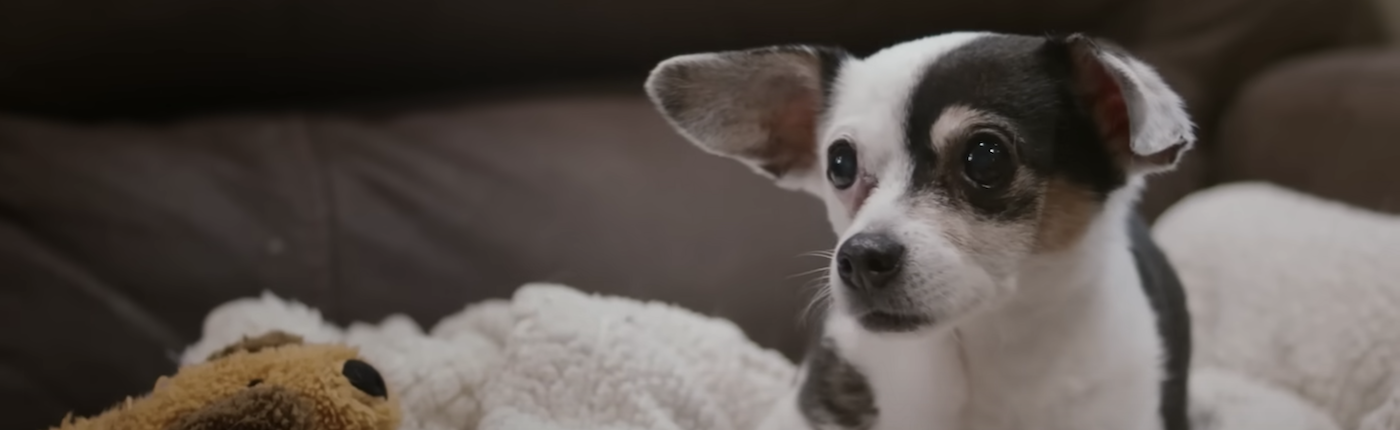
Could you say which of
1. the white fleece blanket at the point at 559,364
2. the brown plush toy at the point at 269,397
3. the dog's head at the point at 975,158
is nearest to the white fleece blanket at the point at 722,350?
the white fleece blanket at the point at 559,364

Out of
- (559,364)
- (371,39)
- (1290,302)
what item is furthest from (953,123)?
(371,39)

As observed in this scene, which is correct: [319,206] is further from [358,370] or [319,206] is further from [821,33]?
[821,33]

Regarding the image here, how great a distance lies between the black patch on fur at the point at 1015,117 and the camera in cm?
83

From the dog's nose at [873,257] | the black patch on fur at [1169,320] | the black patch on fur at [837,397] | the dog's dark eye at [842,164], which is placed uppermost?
the dog's dark eye at [842,164]

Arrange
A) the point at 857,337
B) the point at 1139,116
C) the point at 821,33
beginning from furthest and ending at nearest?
the point at 821,33 → the point at 857,337 → the point at 1139,116

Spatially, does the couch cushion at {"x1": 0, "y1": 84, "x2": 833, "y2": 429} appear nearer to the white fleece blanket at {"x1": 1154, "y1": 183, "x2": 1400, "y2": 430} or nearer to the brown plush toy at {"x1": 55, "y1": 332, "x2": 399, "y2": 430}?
the brown plush toy at {"x1": 55, "y1": 332, "x2": 399, "y2": 430}

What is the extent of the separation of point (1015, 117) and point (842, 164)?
0.40 feet

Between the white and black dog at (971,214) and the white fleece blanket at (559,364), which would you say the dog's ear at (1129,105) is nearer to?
the white and black dog at (971,214)

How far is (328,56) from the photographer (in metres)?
1.34

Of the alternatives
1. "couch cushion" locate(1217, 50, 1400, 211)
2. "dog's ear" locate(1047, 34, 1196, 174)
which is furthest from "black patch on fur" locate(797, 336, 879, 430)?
"couch cushion" locate(1217, 50, 1400, 211)

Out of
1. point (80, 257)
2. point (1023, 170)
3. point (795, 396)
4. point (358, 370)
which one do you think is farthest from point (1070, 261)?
point (80, 257)

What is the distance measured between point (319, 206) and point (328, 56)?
18cm

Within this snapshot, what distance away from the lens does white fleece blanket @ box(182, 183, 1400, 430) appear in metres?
1.03

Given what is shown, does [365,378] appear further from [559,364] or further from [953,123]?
[953,123]
